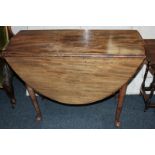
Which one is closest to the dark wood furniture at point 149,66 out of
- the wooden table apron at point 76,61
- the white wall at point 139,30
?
the white wall at point 139,30

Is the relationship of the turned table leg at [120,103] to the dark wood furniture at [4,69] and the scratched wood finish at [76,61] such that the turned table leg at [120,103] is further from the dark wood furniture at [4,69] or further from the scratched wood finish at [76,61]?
the dark wood furniture at [4,69]

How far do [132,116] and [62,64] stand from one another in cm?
98

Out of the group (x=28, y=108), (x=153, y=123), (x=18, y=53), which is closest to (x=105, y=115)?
(x=153, y=123)

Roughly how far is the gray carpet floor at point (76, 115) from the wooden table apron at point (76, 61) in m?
0.39

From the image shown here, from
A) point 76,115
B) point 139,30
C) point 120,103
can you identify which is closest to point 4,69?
point 76,115

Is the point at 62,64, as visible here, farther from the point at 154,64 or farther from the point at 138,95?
the point at 138,95

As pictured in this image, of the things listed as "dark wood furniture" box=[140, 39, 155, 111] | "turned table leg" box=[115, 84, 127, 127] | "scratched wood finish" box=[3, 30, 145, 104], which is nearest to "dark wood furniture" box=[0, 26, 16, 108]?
"scratched wood finish" box=[3, 30, 145, 104]

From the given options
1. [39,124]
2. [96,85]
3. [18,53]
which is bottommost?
[39,124]

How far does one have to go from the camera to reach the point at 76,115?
6.85 ft

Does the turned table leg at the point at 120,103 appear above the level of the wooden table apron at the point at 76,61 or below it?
below

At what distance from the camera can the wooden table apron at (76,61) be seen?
1439mm

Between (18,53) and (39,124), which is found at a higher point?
(18,53)

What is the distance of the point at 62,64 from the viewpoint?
4.81 feet
